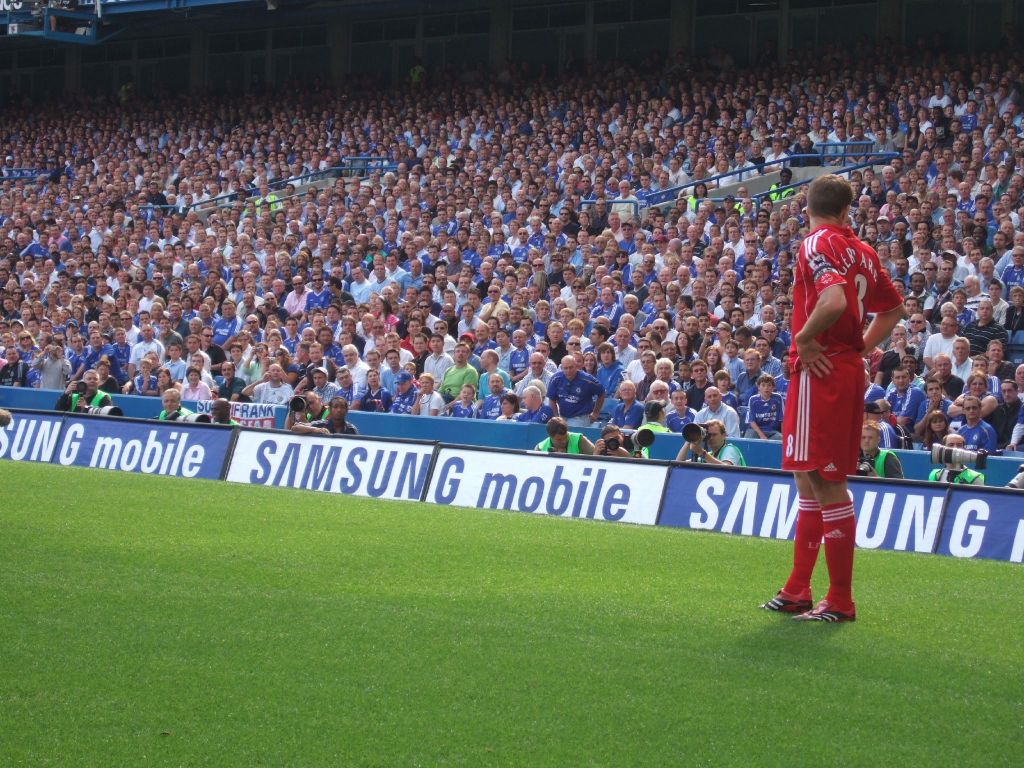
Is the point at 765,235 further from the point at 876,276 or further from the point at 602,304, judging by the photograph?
the point at 876,276

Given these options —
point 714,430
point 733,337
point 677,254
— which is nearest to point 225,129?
point 677,254

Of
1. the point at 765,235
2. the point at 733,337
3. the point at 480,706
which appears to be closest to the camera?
the point at 480,706

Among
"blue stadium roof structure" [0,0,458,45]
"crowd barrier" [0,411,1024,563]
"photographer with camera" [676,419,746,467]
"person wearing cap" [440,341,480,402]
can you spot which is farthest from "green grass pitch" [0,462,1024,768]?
"blue stadium roof structure" [0,0,458,45]

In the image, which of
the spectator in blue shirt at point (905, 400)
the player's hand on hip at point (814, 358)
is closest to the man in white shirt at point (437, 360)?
the spectator in blue shirt at point (905, 400)

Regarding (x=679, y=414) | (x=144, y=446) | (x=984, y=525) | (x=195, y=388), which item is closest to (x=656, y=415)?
(x=679, y=414)

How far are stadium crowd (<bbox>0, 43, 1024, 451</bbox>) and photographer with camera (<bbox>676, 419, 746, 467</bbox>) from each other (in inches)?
55.1

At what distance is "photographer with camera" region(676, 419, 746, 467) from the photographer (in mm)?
12375

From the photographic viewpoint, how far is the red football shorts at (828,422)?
21.2 ft

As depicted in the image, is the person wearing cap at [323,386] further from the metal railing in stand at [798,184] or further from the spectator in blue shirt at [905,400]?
the spectator in blue shirt at [905,400]

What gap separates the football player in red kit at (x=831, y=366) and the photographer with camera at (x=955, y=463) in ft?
11.7

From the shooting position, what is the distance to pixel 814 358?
6445mm

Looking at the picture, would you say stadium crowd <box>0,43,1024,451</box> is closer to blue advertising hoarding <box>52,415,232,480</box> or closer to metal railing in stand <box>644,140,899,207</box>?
metal railing in stand <box>644,140,899,207</box>

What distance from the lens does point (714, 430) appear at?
12750mm

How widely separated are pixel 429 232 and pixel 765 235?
6.81 metres
